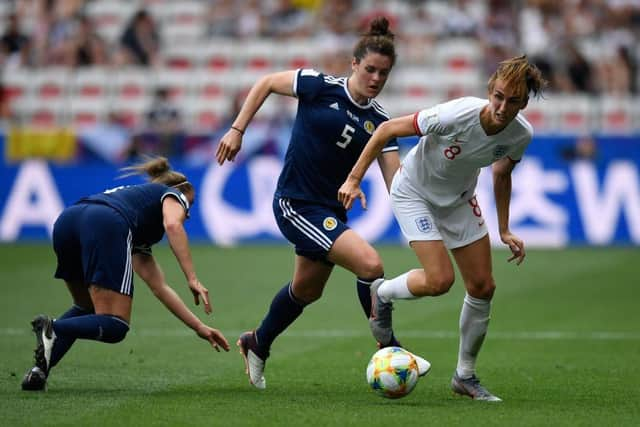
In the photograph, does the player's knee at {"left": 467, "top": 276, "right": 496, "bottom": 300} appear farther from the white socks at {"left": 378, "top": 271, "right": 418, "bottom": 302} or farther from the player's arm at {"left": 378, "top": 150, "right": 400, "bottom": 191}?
the player's arm at {"left": 378, "top": 150, "right": 400, "bottom": 191}

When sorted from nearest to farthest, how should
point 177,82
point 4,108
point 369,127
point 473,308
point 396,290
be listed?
point 396,290
point 473,308
point 369,127
point 4,108
point 177,82

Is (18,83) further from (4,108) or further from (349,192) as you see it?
(349,192)

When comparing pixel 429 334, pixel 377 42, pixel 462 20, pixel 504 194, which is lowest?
pixel 429 334

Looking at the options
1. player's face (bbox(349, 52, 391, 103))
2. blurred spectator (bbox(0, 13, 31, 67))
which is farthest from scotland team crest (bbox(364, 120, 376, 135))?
blurred spectator (bbox(0, 13, 31, 67))

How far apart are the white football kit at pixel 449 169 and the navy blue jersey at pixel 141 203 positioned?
4.71 feet

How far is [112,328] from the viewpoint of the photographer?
24.1 feet

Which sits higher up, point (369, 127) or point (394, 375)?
point (369, 127)

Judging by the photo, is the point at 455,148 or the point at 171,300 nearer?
the point at 455,148

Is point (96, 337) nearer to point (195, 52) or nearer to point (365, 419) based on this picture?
point (365, 419)

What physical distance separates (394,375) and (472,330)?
2.47 ft

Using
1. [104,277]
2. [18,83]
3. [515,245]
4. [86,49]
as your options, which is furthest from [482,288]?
[18,83]

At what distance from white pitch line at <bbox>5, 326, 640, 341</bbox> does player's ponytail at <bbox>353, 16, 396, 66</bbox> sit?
11.8ft

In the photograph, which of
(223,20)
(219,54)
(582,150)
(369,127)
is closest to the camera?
(369,127)

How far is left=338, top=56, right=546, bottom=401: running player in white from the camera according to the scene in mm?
7094
